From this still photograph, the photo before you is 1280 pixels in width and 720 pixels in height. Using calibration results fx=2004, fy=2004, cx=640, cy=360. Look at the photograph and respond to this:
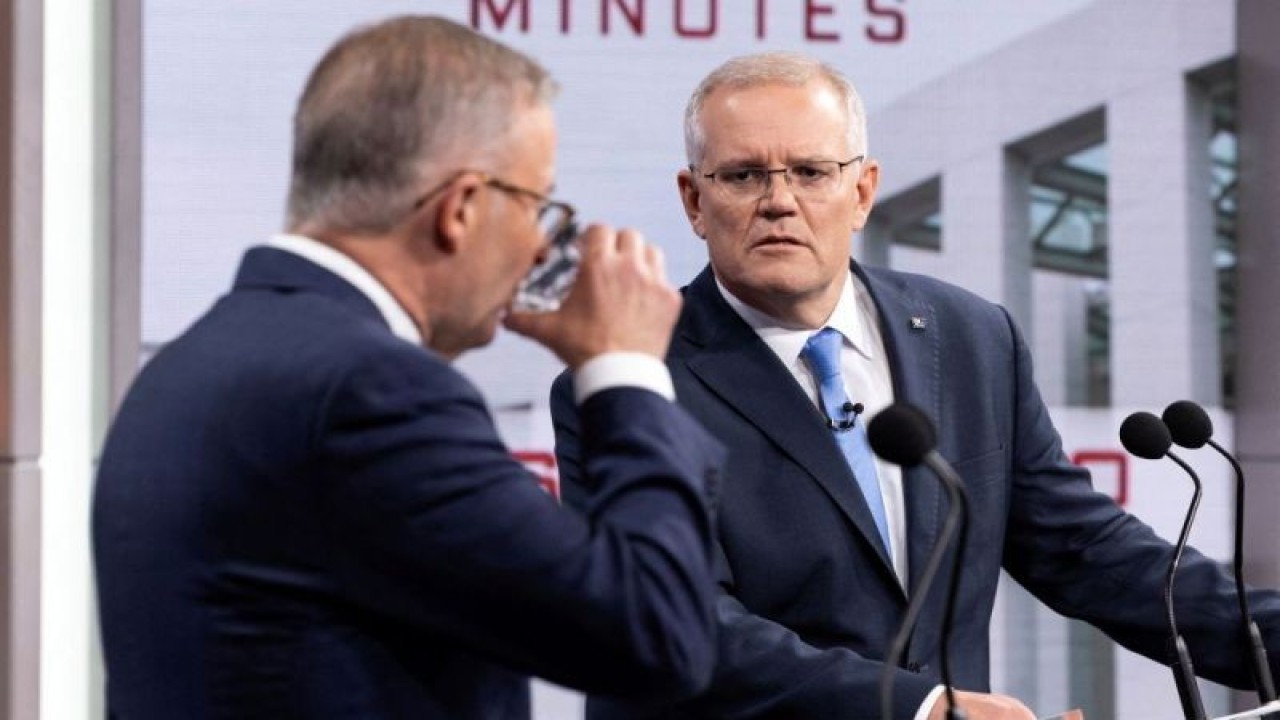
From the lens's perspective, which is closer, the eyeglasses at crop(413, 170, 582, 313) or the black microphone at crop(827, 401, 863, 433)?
the eyeglasses at crop(413, 170, 582, 313)

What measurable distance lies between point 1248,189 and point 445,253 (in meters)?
2.81

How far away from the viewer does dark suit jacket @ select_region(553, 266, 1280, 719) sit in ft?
7.48

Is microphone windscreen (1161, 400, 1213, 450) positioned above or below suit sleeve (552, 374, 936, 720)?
above

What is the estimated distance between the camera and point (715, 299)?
256cm

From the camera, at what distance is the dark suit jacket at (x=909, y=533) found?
2.28 metres

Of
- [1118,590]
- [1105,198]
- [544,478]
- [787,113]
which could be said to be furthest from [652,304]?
[1105,198]

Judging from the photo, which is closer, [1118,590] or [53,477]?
[1118,590]

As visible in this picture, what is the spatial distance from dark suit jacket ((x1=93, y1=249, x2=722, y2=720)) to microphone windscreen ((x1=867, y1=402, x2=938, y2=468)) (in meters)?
0.24

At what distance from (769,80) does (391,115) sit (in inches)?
38.8

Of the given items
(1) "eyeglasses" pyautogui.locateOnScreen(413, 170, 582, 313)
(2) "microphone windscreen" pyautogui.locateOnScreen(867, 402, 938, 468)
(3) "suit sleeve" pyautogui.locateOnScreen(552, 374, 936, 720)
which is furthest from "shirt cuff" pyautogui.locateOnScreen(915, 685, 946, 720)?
(1) "eyeglasses" pyautogui.locateOnScreen(413, 170, 582, 313)

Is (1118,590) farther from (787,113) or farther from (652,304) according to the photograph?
(652,304)

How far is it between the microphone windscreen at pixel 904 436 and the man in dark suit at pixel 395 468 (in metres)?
0.19

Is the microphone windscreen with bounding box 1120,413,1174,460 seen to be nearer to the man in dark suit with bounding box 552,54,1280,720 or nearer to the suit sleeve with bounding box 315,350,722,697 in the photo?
the man in dark suit with bounding box 552,54,1280,720

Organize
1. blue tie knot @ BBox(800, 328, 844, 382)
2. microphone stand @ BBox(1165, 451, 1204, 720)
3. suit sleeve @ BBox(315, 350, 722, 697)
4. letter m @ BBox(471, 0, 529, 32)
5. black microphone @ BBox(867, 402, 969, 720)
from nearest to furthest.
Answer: suit sleeve @ BBox(315, 350, 722, 697), black microphone @ BBox(867, 402, 969, 720), microphone stand @ BBox(1165, 451, 1204, 720), blue tie knot @ BBox(800, 328, 844, 382), letter m @ BBox(471, 0, 529, 32)
